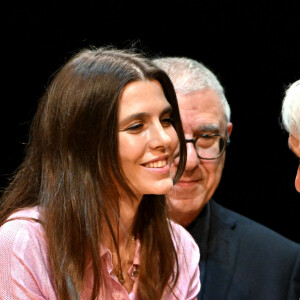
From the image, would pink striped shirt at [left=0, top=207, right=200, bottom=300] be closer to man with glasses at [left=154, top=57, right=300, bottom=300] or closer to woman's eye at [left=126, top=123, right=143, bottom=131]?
woman's eye at [left=126, top=123, right=143, bottom=131]

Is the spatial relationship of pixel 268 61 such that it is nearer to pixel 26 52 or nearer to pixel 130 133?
pixel 26 52

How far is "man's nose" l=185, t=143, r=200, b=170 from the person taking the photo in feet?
9.16

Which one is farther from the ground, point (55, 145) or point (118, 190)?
point (55, 145)

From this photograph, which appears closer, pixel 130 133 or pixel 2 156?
pixel 130 133

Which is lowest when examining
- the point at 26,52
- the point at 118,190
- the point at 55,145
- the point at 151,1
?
the point at 118,190

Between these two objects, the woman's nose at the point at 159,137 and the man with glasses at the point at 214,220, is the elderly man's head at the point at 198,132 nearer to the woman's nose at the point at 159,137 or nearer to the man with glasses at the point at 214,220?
the man with glasses at the point at 214,220

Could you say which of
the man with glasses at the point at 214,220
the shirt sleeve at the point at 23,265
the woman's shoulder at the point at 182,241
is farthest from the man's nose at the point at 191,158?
the shirt sleeve at the point at 23,265

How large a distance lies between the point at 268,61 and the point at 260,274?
1117 millimetres

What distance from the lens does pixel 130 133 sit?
6.65 feet

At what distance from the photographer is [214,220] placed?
2.91 meters

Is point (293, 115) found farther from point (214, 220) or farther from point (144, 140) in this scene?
point (214, 220)

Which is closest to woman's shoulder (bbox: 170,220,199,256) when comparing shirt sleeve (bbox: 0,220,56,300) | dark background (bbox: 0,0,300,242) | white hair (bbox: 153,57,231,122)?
shirt sleeve (bbox: 0,220,56,300)

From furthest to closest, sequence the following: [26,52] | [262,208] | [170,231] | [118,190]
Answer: [262,208]
[26,52]
[170,231]
[118,190]

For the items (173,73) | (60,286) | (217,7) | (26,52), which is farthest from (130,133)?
(217,7)
